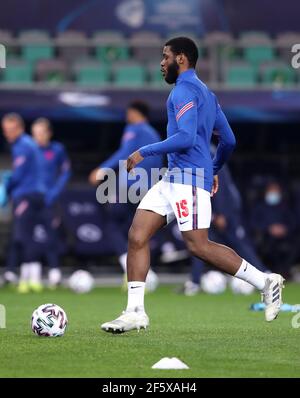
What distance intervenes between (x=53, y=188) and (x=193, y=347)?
9.41 metres

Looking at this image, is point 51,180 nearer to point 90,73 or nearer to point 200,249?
point 90,73

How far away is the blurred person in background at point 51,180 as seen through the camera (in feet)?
56.4

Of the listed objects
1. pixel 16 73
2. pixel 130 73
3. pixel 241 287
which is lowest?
pixel 241 287

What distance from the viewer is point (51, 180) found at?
1798cm

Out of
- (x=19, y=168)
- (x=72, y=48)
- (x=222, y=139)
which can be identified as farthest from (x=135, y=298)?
(x=72, y=48)

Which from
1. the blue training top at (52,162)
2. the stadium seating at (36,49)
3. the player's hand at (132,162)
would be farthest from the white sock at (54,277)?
the player's hand at (132,162)

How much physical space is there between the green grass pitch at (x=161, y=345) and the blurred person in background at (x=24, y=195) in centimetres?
370

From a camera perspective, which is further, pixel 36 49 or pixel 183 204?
pixel 36 49

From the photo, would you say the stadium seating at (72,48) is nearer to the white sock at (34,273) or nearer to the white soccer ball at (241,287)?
the white sock at (34,273)

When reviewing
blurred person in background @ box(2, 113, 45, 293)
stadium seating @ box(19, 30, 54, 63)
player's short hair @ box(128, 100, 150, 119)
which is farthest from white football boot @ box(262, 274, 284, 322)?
stadium seating @ box(19, 30, 54, 63)

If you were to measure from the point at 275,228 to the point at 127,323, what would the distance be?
37.1 ft

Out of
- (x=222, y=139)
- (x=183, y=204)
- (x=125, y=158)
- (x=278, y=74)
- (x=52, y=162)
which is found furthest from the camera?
(x=278, y=74)
